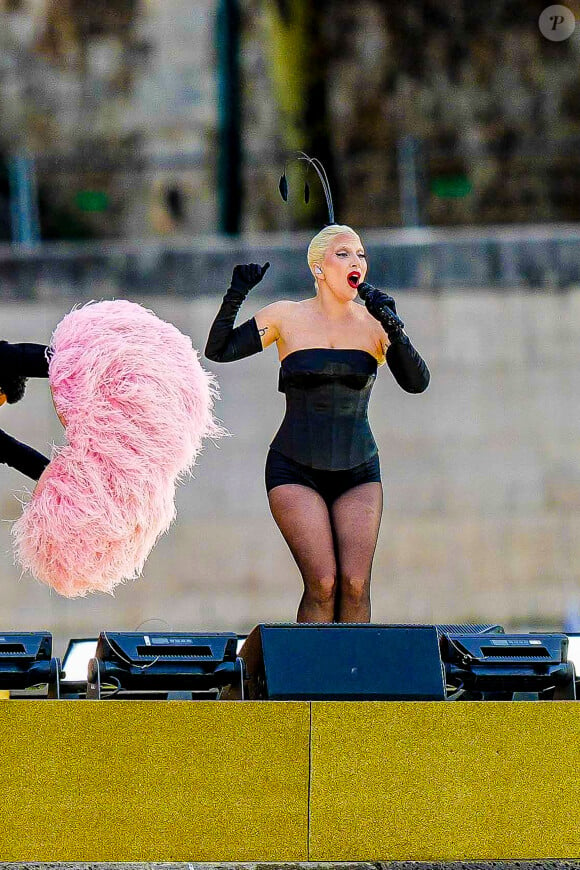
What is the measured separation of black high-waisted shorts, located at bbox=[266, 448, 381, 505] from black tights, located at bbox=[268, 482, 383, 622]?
0.03m

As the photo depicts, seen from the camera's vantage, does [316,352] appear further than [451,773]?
Yes

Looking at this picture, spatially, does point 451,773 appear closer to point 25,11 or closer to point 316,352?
point 316,352

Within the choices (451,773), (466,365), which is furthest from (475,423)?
(451,773)

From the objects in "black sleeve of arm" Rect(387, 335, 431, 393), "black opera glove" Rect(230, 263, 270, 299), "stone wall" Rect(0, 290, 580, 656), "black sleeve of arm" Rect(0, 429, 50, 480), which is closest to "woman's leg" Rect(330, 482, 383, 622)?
"black sleeve of arm" Rect(387, 335, 431, 393)

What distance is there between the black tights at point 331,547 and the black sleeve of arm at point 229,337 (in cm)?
52

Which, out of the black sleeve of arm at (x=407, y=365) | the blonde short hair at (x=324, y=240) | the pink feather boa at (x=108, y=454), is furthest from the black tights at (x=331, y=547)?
the blonde short hair at (x=324, y=240)

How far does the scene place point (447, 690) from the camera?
4.19 m

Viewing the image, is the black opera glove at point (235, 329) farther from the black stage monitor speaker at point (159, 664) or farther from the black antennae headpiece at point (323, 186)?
the black stage monitor speaker at point (159, 664)

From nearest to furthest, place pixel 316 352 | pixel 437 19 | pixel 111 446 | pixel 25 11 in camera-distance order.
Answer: pixel 111 446 < pixel 316 352 < pixel 437 19 < pixel 25 11

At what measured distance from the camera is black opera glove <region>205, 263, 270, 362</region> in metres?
4.77

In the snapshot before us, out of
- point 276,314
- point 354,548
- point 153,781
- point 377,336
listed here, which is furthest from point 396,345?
point 153,781

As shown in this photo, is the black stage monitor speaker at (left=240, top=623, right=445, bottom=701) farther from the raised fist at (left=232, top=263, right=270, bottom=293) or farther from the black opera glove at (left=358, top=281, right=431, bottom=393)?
Result: the raised fist at (left=232, top=263, right=270, bottom=293)

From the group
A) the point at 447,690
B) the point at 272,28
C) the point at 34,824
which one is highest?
the point at 272,28

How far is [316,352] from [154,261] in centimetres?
386
